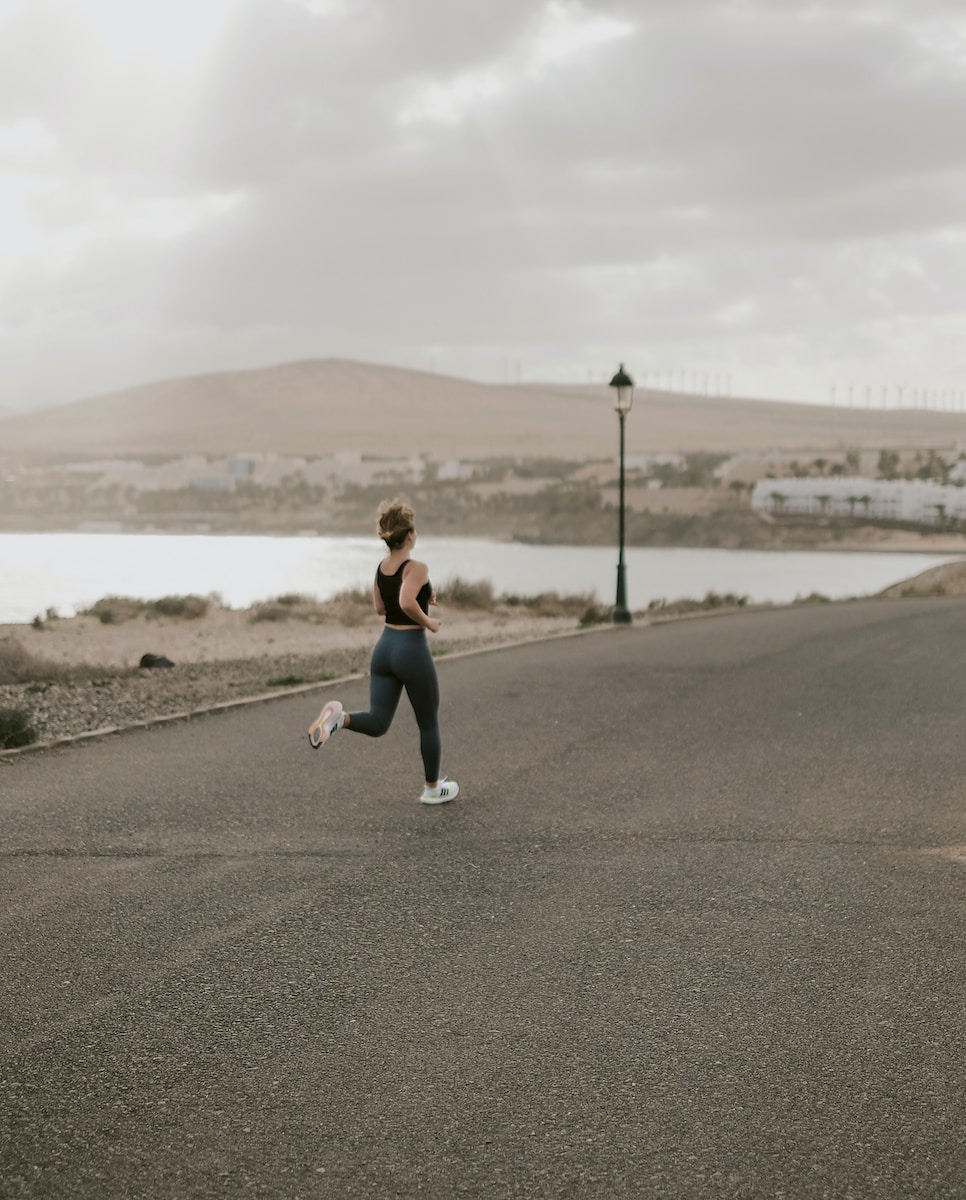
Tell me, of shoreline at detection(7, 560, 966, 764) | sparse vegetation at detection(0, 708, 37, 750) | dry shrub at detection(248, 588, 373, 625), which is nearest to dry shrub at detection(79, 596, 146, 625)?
shoreline at detection(7, 560, 966, 764)

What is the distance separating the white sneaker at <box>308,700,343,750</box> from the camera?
7.83m

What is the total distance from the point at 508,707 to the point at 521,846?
556 centimetres

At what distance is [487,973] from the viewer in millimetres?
5113

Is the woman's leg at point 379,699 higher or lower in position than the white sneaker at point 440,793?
higher

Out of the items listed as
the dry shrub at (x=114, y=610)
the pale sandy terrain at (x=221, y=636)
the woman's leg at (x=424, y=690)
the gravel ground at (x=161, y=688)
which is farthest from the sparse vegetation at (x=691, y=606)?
the woman's leg at (x=424, y=690)

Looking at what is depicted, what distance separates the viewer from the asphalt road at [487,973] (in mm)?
3658

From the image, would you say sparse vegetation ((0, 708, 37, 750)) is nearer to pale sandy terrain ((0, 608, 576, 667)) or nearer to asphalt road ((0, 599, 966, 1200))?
asphalt road ((0, 599, 966, 1200))

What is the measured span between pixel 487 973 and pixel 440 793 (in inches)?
129

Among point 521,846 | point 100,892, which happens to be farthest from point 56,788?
point 521,846

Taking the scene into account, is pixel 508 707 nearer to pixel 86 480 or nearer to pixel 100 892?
pixel 100 892

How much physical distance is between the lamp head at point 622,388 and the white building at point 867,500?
319 feet

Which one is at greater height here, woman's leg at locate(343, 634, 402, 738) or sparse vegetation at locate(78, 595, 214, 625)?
woman's leg at locate(343, 634, 402, 738)

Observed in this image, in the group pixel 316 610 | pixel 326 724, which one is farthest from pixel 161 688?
pixel 316 610

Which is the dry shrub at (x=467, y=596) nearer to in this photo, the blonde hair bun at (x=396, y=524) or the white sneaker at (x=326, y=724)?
the white sneaker at (x=326, y=724)
